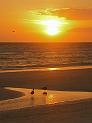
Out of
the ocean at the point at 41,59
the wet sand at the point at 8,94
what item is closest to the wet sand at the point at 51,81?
the wet sand at the point at 8,94

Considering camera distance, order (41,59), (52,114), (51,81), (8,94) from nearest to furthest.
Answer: (52,114) → (8,94) → (51,81) → (41,59)

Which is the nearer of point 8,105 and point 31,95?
point 8,105

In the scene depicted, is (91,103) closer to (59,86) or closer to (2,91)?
(2,91)

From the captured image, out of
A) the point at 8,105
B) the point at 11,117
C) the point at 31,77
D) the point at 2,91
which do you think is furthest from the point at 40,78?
the point at 11,117

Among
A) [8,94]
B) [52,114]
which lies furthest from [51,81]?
[52,114]

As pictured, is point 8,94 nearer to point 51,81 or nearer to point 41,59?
point 51,81

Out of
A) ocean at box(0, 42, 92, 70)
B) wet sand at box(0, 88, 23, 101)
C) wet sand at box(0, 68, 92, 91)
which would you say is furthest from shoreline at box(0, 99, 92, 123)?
ocean at box(0, 42, 92, 70)

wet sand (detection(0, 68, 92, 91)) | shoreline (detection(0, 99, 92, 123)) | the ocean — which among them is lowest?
shoreline (detection(0, 99, 92, 123))

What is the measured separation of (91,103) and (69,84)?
28.9 ft

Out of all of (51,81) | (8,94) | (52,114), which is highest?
(51,81)

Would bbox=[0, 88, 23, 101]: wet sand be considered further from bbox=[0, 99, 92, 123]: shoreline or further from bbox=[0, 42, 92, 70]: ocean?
bbox=[0, 42, 92, 70]: ocean

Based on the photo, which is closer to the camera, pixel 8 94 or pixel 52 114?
pixel 52 114

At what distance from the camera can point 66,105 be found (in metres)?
11.5

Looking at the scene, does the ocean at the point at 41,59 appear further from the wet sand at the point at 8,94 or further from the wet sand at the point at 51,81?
the wet sand at the point at 8,94
